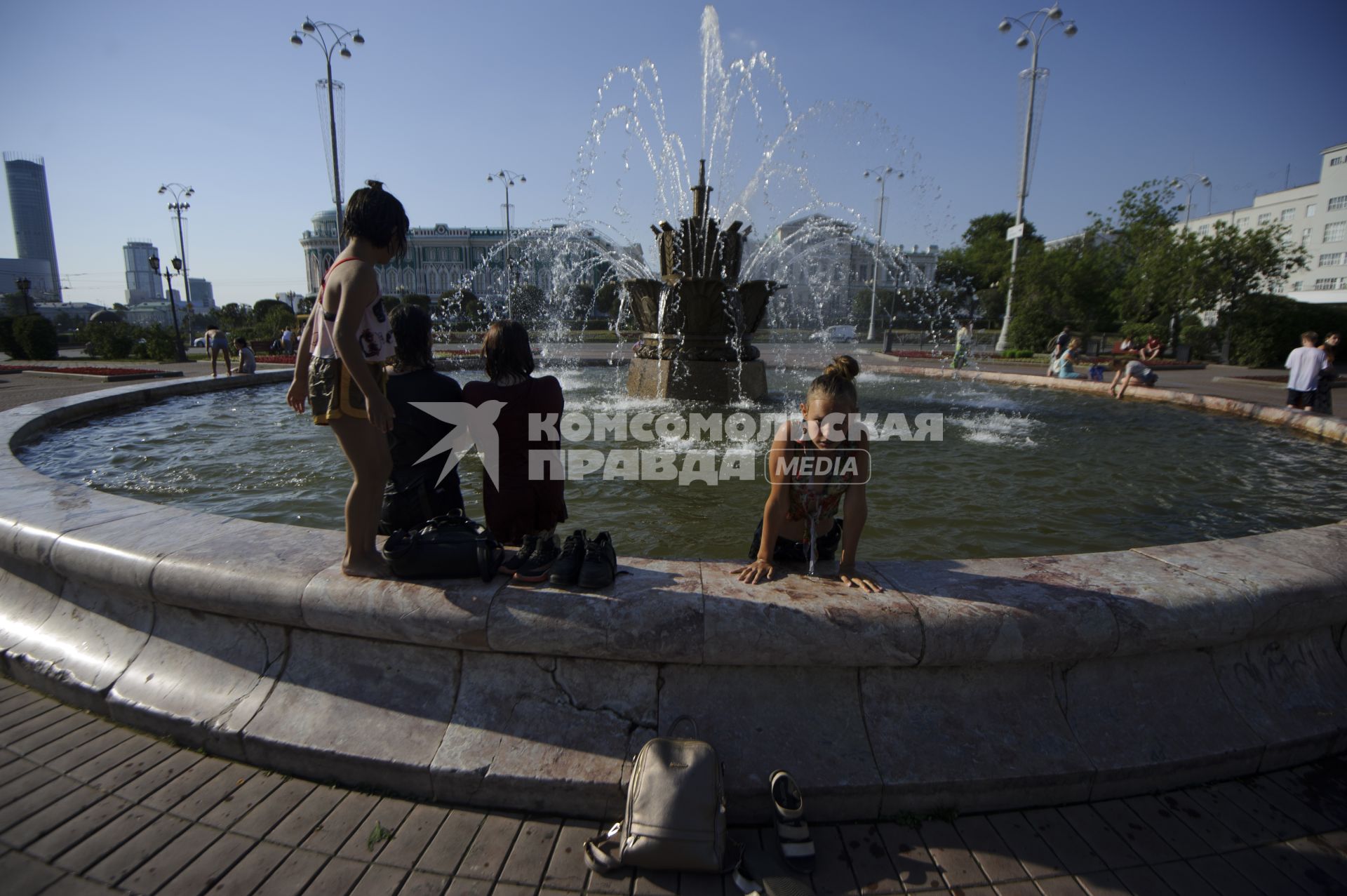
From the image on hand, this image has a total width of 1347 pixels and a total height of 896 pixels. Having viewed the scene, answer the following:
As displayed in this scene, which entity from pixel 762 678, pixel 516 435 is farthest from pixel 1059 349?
pixel 762 678

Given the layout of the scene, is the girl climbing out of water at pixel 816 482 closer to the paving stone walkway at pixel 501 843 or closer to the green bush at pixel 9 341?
the paving stone walkway at pixel 501 843

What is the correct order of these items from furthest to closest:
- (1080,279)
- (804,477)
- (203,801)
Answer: (1080,279), (804,477), (203,801)

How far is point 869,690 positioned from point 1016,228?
30.9 m

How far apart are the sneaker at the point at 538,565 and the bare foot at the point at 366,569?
0.58 m

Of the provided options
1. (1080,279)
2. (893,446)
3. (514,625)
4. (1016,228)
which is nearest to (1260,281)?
(1080,279)

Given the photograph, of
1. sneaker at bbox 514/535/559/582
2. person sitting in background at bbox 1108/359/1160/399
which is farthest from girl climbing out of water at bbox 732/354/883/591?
person sitting in background at bbox 1108/359/1160/399

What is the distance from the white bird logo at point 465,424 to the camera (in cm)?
328

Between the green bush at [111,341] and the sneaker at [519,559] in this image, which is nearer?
the sneaker at [519,559]

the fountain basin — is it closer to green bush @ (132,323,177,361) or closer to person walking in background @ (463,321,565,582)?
person walking in background @ (463,321,565,582)

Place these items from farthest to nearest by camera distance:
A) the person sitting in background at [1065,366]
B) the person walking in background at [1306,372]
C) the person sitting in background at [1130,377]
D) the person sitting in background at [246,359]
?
the person sitting in background at [1065,366], the person sitting in background at [246,359], the person sitting in background at [1130,377], the person walking in background at [1306,372]

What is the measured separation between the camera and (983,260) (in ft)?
187

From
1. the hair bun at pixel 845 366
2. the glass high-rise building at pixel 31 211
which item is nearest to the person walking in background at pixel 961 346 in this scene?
the hair bun at pixel 845 366

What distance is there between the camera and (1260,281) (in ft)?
85.5

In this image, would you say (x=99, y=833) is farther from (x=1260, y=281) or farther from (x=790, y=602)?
(x=1260, y=281)
